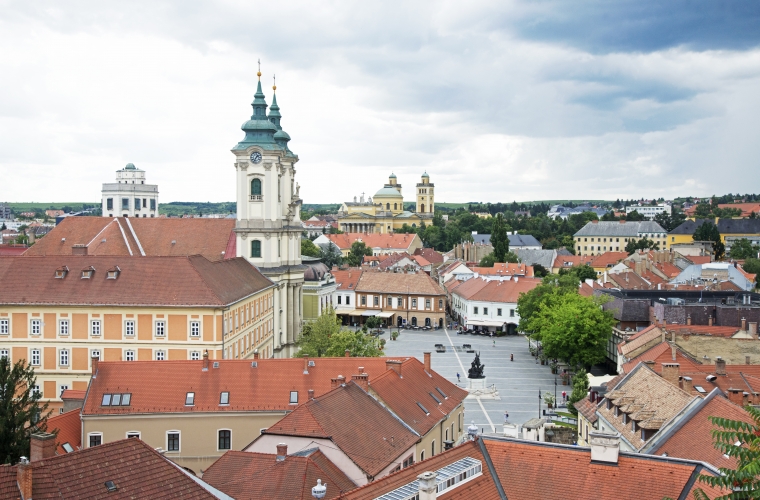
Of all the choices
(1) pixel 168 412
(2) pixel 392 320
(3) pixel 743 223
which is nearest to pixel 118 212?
(2) pixel 392 320

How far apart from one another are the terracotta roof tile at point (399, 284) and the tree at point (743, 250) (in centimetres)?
6635

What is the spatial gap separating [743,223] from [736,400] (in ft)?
488

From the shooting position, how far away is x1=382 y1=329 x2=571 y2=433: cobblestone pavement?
52.8 m

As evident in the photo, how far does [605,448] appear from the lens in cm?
2125

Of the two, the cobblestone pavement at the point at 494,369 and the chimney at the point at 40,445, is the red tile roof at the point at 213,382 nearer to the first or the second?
the cobblestone pavement at the point at 494,369

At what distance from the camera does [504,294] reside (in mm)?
91875

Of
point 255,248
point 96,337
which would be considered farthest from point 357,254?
point 96,337

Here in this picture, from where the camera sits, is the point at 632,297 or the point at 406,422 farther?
the point at 632,297

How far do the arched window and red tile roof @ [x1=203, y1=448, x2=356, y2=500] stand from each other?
42155 mm

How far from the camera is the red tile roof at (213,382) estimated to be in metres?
37.0

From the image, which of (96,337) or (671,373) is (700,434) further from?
(96,337)

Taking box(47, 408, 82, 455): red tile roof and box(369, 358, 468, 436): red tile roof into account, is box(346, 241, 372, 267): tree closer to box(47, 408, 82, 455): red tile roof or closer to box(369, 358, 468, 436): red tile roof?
box(369, 358, 468, 436): red tile roof

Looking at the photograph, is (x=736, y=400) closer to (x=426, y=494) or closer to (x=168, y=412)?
(x=426, y=494)

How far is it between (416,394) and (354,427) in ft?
23.9
